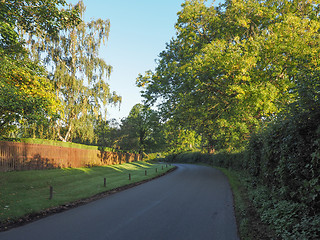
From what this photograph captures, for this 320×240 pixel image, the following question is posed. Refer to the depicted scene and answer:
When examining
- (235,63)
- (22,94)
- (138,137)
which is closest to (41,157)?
(22,94)

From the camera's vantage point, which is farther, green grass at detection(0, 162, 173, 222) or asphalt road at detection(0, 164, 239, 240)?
green grass at detection(0, 162, 173, 222)

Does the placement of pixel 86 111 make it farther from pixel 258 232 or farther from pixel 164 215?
pixel 258 232

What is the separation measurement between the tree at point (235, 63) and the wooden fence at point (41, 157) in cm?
982

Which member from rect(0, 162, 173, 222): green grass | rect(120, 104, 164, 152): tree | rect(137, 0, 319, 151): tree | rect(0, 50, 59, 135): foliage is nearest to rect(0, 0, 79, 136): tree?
rect(0, 50, 59, 135): foliage

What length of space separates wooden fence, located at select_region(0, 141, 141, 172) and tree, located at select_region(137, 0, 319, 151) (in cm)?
982

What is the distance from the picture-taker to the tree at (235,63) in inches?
575

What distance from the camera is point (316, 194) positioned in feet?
15.3

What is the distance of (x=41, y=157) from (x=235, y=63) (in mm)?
16569

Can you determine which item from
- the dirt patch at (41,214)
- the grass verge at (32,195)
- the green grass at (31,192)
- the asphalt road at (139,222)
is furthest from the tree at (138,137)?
the asphalt road at (139,222)

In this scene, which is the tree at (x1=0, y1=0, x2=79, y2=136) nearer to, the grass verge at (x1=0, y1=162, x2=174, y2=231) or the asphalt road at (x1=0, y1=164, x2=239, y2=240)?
the grass verge at (x1=0, y1=162, x2=174, y2=231)

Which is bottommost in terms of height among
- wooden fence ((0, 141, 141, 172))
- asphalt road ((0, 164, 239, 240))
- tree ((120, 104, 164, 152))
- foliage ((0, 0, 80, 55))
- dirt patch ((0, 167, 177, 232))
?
dirt patch ((0, 167, 177, 232))

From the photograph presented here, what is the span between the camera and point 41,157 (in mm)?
18938

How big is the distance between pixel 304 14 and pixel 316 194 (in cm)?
1774

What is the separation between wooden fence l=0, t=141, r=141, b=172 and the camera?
51.4 feet
